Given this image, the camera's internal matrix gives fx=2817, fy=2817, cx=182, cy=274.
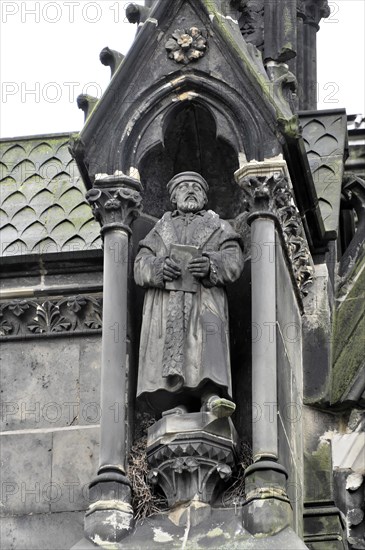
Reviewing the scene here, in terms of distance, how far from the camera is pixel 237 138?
58.8 feet

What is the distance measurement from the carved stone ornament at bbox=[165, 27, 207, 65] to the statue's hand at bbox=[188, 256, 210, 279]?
1.42m

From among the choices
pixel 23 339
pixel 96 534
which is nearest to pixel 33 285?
pixel 23 339

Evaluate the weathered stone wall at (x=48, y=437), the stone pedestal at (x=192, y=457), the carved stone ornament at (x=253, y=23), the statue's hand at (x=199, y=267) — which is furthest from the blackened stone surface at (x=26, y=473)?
the carved stone ornament at (x=253, y=23)

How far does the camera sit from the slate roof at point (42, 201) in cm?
1934

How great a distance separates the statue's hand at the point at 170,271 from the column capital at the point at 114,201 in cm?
41

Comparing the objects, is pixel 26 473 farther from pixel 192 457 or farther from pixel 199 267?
pixel 199 267

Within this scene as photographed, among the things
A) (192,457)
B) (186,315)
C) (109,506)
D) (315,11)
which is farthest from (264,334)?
(315,11)

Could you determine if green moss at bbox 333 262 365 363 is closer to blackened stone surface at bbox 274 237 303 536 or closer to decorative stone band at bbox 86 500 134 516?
blackened stone surface at bbox 274 237 303 536

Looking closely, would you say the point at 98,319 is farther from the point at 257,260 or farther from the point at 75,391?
the point at 257,260

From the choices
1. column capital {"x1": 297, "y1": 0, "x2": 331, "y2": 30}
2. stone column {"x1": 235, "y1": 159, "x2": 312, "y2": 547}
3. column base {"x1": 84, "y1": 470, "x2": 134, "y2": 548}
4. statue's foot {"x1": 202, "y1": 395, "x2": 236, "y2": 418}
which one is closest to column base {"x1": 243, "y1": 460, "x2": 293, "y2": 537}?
stone column {"x1": 235, "y1": 159, "x2": 312, "y2": 547}

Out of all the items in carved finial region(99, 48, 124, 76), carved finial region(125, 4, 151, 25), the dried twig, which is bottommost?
the dried twig

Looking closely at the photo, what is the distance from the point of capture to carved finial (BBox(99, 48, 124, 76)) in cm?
1816

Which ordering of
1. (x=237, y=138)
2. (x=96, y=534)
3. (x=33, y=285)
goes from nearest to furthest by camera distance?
(x=96, y=534) → (x=237, y=138) → (x=33, y=285)

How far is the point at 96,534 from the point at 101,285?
2600mm
